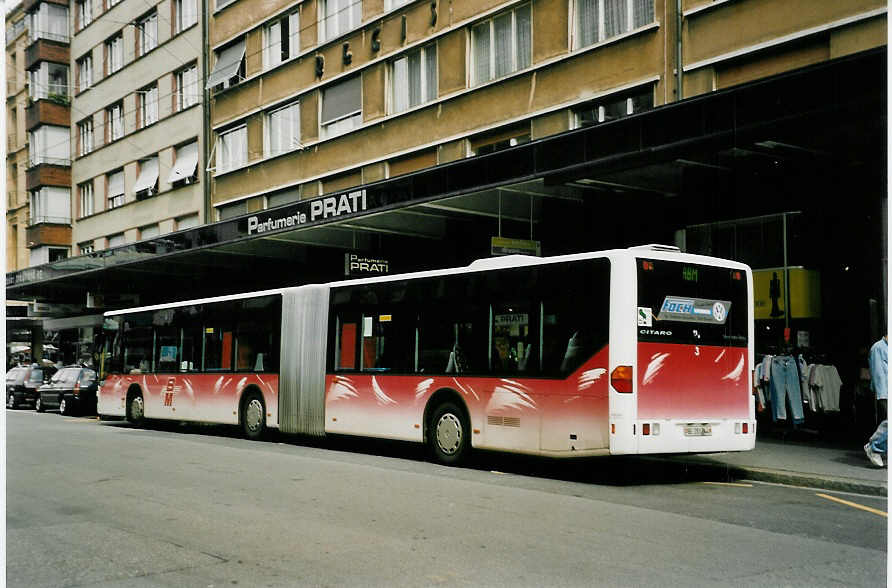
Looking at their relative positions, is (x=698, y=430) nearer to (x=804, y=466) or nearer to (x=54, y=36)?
(x=804, y=466)

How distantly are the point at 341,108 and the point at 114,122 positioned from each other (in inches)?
757

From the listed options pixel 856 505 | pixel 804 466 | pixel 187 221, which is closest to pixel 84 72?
pixel 187 221

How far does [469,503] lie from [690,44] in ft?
39.6

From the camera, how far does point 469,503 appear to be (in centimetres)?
962

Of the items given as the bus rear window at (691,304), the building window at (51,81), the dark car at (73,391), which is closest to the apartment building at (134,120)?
the building window at (51,81)

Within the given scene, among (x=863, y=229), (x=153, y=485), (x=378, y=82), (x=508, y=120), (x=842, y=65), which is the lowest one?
(x=153, y=485)

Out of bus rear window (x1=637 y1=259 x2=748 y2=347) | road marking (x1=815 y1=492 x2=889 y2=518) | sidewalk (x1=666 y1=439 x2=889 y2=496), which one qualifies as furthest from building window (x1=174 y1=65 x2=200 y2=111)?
road marking (x1=815 y1=492 x2=889 y2=518)

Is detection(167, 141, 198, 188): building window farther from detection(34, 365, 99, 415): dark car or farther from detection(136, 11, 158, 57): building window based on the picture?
detection(34, 365, 99, 415): dark car

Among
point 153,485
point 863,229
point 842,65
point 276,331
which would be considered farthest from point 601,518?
point 276,331

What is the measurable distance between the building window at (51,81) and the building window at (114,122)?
512 cm

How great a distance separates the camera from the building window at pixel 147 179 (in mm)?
39188

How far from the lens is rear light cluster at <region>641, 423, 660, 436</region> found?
11344 millimetres

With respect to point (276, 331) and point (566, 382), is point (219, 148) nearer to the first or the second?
point (276, 331)

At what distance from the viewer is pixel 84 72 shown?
152 feet
